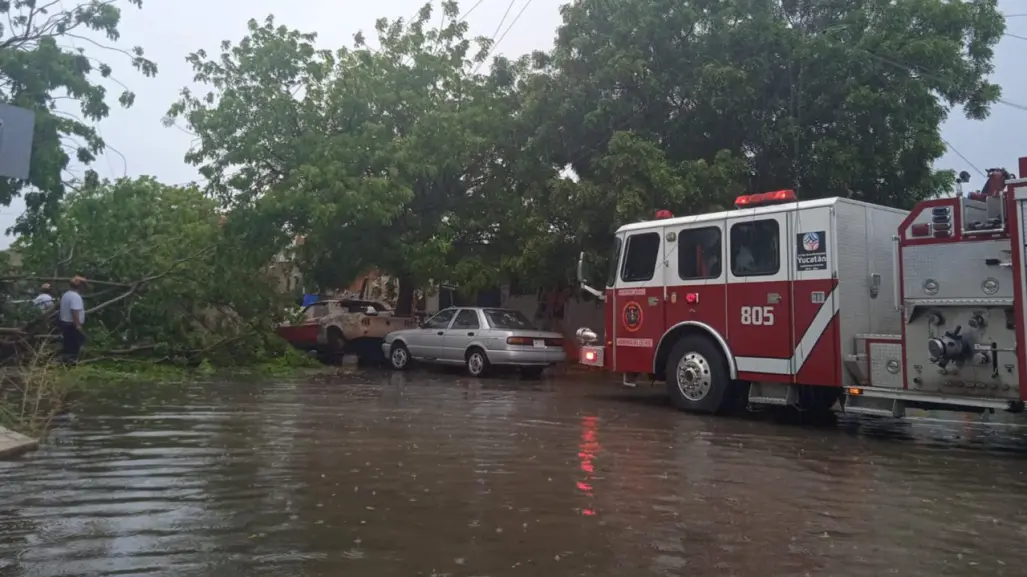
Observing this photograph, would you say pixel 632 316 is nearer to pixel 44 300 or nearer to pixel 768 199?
pixel 768 199

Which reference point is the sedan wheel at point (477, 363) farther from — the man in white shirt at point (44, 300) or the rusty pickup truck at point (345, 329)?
the man in white shirt at point (44, 300)

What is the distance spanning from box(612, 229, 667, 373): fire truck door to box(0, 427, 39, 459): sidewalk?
725 centimetres

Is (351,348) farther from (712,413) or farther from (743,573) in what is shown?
(743,573)

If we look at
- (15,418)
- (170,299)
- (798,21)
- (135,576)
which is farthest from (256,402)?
(798,21)

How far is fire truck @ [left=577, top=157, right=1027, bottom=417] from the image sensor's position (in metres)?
8.34

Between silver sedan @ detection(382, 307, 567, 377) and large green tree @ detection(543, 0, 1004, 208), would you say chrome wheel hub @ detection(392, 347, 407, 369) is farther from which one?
large green tree @ detection(543, 0, 1004, 208)

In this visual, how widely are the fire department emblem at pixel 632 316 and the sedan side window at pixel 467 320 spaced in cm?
633

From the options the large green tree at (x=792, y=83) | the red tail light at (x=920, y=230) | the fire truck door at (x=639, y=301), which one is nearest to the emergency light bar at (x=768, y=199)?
the fire truck door at (x=639, y=301)

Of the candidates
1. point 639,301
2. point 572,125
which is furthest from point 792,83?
point 639,301

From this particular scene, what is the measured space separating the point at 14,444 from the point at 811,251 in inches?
332

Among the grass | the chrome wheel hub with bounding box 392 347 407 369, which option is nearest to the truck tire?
the chrome wheel hub with bounding box 392 347 407 369

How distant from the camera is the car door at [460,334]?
1791cm

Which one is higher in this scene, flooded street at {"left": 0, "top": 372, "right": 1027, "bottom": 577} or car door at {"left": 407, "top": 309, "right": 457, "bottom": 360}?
car door at {"left": 407, "top": 309, "right": 457, "bottom": 360}

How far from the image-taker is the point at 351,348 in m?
21.3
